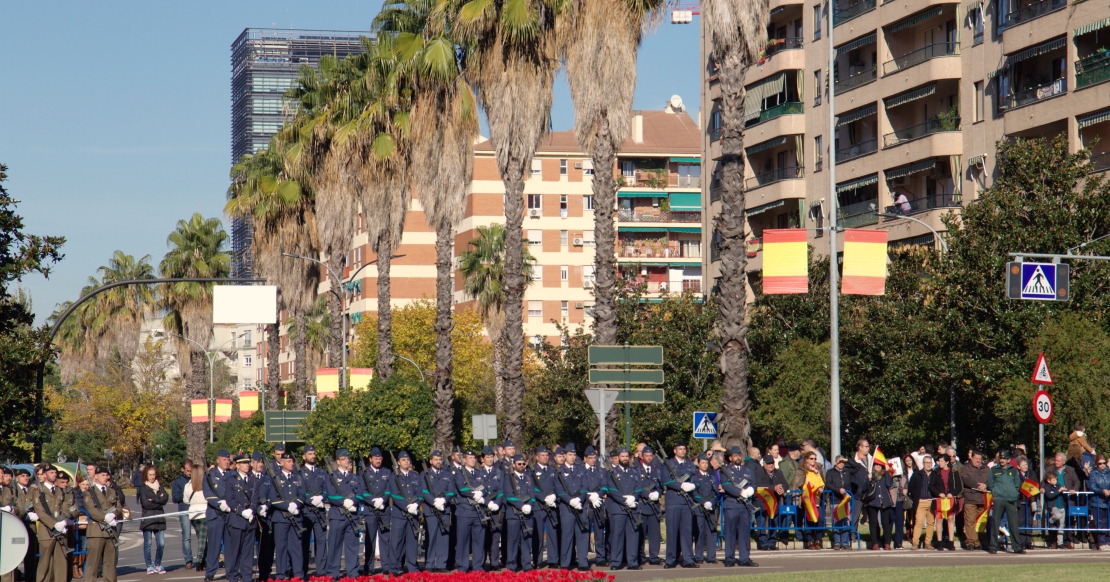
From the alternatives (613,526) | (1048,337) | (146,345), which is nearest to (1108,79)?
(1048,337)

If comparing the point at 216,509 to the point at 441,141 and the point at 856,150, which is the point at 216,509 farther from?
the point at 856,150

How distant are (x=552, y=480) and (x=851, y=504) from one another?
4.91 metres

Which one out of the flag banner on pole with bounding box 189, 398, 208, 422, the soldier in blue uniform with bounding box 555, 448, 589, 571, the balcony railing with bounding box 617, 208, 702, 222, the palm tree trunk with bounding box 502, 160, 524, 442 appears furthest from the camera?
the balcony railing with bounding box 617, 208, 702, 222

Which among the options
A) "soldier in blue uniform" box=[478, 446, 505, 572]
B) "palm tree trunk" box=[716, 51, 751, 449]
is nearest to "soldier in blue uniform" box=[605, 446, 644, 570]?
"soldier in blue uniform" box=[478, 446, 505, 572]

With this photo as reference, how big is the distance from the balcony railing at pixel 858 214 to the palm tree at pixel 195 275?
25716 mm

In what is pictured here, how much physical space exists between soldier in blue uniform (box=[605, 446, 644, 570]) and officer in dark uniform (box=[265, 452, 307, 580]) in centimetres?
436

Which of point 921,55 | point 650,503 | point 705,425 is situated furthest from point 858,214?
point 650,503

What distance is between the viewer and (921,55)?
1940 inches

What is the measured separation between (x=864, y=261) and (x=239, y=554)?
40.4 feet

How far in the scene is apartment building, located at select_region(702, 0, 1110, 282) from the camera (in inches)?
1635

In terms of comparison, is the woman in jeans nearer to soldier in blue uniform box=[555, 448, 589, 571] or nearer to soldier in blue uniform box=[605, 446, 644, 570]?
soldier in blue uniform box=[555, 448, 589, 571]

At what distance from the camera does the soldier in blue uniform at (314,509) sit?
61.5 feet

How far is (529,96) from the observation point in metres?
28.9

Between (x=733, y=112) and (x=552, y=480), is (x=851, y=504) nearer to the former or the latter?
(x=552, y=480)
